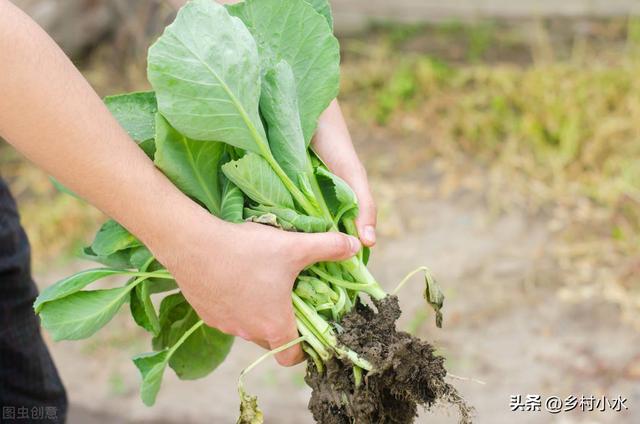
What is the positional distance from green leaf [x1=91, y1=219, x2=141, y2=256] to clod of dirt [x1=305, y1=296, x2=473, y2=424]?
0.38 metres

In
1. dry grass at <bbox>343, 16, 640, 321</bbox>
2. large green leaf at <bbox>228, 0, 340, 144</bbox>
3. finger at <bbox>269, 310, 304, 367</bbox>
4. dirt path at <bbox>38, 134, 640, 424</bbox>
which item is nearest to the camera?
finger at <bbox>269, 310, 304, 367</bbox>

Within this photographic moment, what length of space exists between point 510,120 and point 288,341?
8.56 ft

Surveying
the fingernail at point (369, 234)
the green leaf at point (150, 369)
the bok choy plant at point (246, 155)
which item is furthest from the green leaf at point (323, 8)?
the green leaf at point (150, 369)

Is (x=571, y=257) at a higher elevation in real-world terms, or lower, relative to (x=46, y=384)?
higher

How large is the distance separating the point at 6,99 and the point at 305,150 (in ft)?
1.69

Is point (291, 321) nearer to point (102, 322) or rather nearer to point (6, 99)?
point (102, 322)

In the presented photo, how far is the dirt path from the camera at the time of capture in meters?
2.66

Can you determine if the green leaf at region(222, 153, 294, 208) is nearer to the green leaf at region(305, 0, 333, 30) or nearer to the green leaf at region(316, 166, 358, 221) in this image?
the green leaf at region(316, 166, 358, 221)

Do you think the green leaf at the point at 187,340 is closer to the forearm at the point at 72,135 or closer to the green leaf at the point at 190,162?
the green leaf at the point at 190,162

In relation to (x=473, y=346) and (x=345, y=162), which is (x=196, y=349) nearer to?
(x=345, y=162)

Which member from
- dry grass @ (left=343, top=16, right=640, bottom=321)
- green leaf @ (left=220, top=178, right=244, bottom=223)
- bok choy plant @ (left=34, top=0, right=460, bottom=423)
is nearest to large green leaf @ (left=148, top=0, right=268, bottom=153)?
bok choy plant @ (left=34, top=0, right=460, bottom=423)

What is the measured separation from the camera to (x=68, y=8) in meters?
4.57

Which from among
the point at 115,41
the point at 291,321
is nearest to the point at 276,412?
the point at 291,321

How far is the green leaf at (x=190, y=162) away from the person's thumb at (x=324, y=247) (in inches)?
8.8
